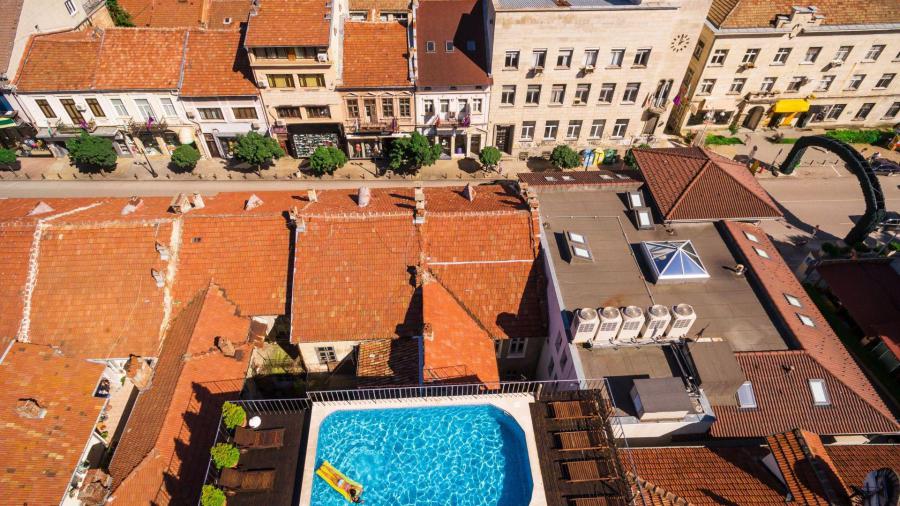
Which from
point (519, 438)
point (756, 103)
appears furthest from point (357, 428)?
point (756, 103)

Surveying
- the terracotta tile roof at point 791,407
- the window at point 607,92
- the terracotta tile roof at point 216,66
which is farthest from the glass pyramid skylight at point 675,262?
the terracotta tile roof at point 216,66

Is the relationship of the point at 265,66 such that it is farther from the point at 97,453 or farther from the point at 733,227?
the point at 733,227

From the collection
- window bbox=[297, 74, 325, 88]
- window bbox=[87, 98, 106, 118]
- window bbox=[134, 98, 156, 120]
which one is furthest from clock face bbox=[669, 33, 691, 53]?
window bbox=[87, 98, 106, 118]

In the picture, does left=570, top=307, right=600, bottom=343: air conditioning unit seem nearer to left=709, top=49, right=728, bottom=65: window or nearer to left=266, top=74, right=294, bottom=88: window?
left=266, top=74, right=294, bottom=88: window

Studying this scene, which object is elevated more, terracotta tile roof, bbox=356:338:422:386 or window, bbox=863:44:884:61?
window, bbox=863:44:884:61

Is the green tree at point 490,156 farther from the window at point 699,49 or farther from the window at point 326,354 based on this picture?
the window at point 326,354

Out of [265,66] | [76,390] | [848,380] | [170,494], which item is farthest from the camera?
[265,66]

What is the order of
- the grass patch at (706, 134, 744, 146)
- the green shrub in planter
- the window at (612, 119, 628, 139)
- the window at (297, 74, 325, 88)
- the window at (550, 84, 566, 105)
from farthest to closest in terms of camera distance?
the grass patch at (706, 134, 744, 146) < the window at (612, 119, 628, 139) < the window at (550, 84, 566, 105) < the window at (297, 74, 325, 88) < the green shrub in planter
